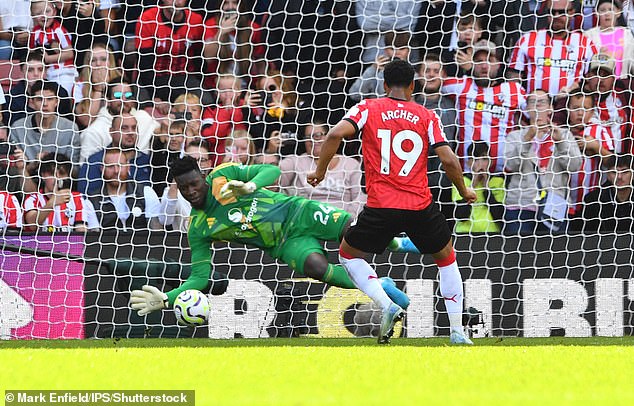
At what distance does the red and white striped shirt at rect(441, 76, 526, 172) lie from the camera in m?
9.49

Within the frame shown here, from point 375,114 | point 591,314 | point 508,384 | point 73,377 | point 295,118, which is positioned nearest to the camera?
point 508,384

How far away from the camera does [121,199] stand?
929cm

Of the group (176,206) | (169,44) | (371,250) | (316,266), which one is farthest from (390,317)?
(169,44)

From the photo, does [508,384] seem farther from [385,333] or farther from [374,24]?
[374,24]

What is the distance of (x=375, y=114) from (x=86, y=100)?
4113mm

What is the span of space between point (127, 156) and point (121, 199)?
42 cm

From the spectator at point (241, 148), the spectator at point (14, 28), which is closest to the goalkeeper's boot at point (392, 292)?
the spectator at point (241, 148)

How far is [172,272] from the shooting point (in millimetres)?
8273

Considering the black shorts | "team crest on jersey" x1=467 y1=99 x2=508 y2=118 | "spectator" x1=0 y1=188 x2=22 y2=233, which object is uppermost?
the black shorts

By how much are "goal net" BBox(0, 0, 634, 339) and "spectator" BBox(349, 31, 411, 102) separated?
2 cm

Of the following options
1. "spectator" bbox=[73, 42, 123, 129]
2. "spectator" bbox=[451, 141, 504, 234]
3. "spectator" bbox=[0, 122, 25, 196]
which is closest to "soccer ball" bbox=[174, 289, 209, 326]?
"spectator" bbox=[0, 122, 25, 196]

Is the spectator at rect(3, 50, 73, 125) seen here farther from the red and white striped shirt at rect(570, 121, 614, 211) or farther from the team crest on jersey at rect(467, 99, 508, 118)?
the red and white striped shirt at rect(570, 121, 614, 211)

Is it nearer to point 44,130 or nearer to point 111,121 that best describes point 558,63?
point 111,121

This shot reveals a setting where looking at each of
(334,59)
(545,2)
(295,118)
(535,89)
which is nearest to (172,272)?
(295,118)
